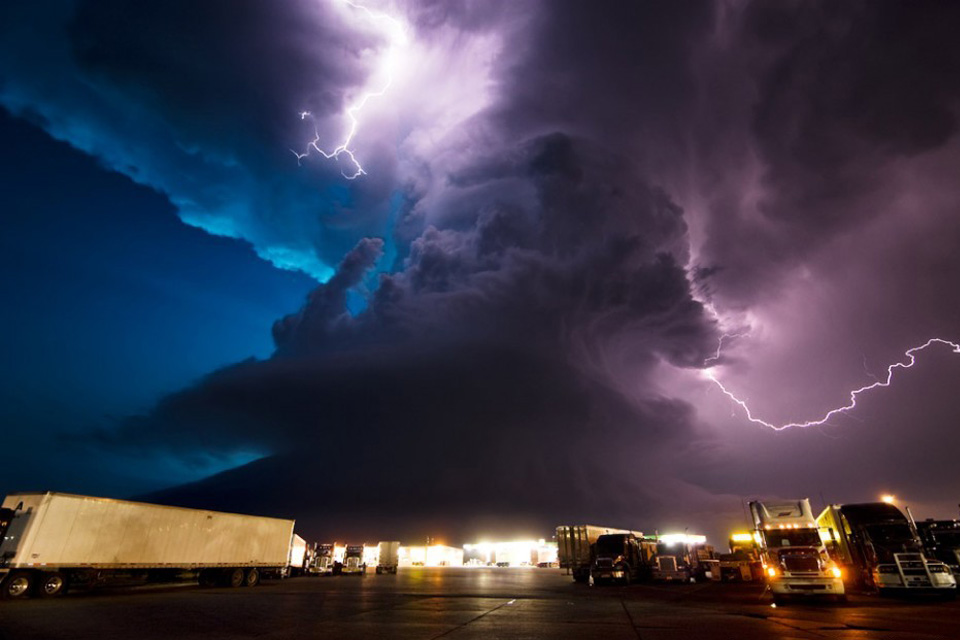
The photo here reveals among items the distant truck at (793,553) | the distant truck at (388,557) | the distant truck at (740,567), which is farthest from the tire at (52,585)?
the distant truck at (388,557)

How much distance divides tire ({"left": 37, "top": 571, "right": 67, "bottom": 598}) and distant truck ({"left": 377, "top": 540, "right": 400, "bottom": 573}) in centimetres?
4419

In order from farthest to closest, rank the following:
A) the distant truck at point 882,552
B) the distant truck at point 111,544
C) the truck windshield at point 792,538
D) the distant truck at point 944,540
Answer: the distant truck at point 944,540 → the distant truck at point 111,544 → the truck windshield at point 792,538 → the distant truck at point 882,552

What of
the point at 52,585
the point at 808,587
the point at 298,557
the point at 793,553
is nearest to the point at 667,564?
the point at 793,553

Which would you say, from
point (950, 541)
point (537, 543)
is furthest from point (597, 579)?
point (537, 543)

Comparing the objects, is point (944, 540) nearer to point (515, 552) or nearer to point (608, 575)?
point (608, 575)

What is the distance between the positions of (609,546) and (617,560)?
1396 millimetres

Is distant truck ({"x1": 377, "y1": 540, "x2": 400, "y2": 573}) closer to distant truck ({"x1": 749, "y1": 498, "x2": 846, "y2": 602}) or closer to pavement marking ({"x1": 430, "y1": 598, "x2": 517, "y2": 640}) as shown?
pavement marking ({"x1": 430, "y1": 598, "x2": 517, "y2": 640})

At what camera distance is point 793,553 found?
17.0 m

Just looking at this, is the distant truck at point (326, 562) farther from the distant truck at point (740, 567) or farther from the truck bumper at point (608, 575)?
the distant truck at point (740, 567)

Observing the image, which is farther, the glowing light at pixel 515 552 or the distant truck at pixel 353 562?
the glowing light at pixel 515 552

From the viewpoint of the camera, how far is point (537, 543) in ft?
380

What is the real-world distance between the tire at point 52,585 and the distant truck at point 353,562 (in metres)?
36.0

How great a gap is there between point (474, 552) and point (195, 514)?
→ 11707 centimetres

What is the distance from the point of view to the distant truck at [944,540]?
77.7 ft
